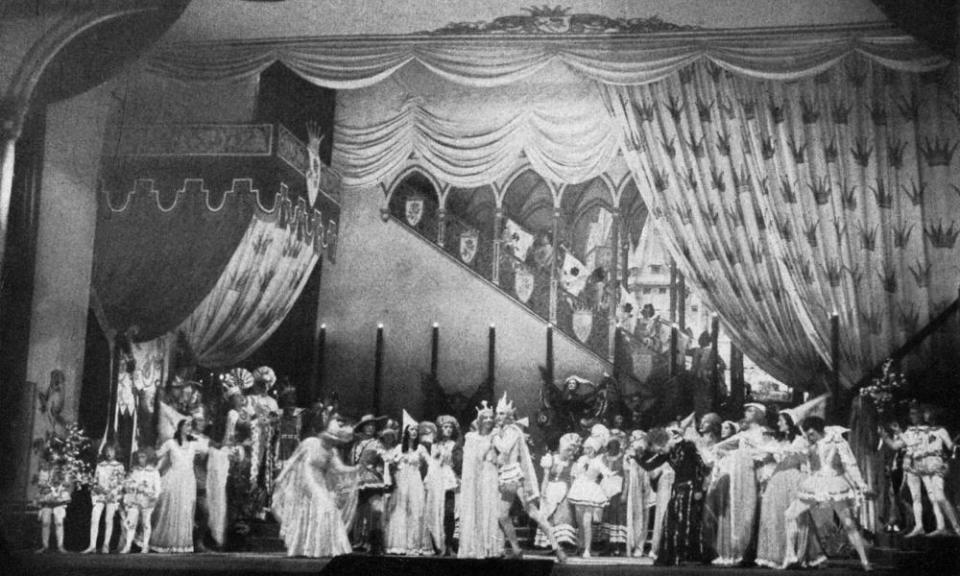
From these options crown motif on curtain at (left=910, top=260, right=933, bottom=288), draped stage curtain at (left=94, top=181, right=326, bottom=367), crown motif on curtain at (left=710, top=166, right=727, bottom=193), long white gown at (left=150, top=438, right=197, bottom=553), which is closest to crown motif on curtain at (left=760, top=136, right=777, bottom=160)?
crown motif on curtain at (left=710, top=166, right=727, bottom=193)

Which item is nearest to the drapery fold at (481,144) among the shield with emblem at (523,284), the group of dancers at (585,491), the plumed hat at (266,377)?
the shield with emblem at (523,284)

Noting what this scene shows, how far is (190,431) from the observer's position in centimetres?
1052

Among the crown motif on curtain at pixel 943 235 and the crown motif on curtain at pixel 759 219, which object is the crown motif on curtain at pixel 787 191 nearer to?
the crown motif on curtain at pixel 759 219

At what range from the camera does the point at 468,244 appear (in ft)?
36.8

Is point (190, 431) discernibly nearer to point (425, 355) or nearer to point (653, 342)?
point (425, 355)

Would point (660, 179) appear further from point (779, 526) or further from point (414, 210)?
point (779, 526)

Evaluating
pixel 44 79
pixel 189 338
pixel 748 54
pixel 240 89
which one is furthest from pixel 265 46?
pixel 748 54

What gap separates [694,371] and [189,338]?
4327mm

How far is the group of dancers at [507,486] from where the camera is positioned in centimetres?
971

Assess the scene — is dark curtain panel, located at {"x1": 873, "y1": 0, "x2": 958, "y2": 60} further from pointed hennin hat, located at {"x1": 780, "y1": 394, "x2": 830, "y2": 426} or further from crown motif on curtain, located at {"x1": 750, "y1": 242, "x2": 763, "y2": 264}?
pointed hennin hat, located at {"x1": 780, "y1": 394, "x2": 830, "y2": 426}

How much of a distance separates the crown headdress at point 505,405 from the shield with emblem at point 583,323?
816 millimetres

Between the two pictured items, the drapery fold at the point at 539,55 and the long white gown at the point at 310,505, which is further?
the drapery fold at the point at 539,55

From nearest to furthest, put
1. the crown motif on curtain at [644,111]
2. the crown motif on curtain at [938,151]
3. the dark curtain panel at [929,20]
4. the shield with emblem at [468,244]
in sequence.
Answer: the dark curtain panel at [929,20] → the crown motif on curtain at [938,151] → the crown motif on curtain at [644,111] → the shield with emblem at [468,244]

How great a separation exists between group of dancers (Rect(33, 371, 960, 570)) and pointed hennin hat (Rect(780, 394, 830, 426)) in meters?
0.01
